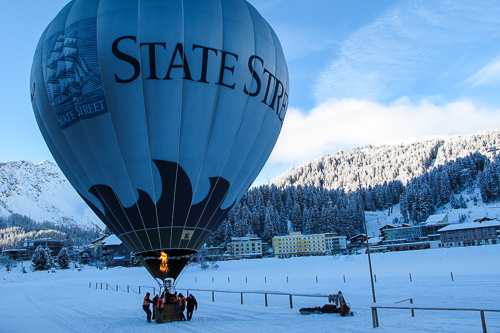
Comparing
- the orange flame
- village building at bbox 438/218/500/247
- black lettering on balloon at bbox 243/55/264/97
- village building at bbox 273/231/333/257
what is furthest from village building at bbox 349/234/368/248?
the orange flame

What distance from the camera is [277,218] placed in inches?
4564

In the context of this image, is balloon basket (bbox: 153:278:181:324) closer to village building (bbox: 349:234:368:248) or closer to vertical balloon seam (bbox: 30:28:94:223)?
vertical balloon seam (bbox: 30:28:94:223)

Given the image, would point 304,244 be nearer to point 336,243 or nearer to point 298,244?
point 298,244

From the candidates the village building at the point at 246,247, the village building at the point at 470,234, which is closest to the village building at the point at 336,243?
the village building at the point at 246,247

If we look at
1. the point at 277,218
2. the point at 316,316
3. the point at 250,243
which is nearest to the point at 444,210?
the point at 277,218

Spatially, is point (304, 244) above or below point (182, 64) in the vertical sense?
below

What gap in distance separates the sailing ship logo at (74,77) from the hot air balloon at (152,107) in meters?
0.03

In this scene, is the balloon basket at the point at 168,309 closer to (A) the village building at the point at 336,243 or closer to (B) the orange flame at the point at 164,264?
(B) the orange flame at the point at 164,264

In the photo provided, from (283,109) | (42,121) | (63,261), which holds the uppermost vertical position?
(283,109)

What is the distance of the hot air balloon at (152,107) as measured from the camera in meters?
12.1

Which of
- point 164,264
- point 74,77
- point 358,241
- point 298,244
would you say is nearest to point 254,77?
point 74,77

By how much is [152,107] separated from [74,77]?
263 cm

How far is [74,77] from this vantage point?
1234 cm

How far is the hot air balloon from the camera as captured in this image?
12.1 m
